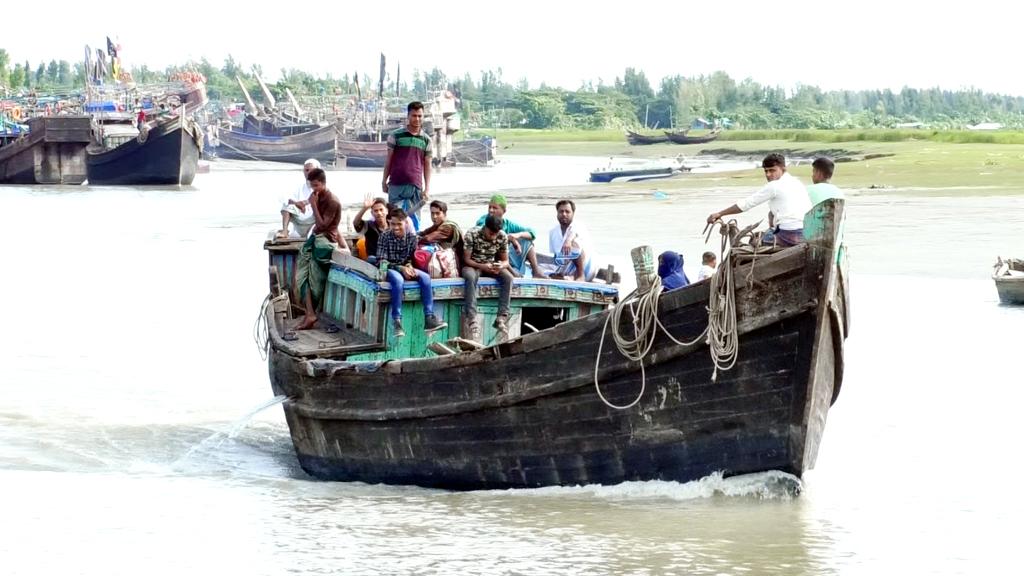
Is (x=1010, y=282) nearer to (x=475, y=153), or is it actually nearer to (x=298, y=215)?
(x=298, y=215)

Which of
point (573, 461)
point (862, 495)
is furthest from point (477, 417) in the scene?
point (862, 495)

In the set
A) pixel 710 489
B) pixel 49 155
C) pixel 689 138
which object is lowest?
pixel 689 138

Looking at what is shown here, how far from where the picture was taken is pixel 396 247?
38.9 ft

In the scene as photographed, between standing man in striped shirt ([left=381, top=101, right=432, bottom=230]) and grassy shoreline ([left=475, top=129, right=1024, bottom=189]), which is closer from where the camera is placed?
standing man in striped shirt ([left=381, top=101, right=432, bottom=230])

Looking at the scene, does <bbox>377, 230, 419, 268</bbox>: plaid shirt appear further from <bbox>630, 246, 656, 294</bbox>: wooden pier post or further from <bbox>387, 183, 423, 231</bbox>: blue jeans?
<bbox>630, 246, 656, 294</bbox>: wooden pier post

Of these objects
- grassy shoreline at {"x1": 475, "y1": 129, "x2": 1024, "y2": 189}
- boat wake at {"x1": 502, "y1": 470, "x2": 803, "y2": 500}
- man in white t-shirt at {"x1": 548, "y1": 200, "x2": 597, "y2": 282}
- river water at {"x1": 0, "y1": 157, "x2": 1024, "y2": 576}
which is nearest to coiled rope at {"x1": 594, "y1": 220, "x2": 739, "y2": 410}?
boat wake at {"x1": 502, "y1": 470, "x2": 803, "y2": 500}

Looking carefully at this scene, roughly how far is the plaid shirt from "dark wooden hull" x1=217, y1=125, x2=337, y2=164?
79.5 meters

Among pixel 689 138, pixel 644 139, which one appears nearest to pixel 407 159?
pixel 689 138

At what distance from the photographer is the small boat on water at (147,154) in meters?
64.8

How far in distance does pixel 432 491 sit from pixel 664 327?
2554 mm

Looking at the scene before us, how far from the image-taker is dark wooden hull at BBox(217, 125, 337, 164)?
9256cm

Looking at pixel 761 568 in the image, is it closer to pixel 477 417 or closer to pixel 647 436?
pixel 647 436

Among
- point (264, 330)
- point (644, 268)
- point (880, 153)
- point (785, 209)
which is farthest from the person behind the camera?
point (880, 153)

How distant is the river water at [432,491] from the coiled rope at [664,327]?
1.03m
